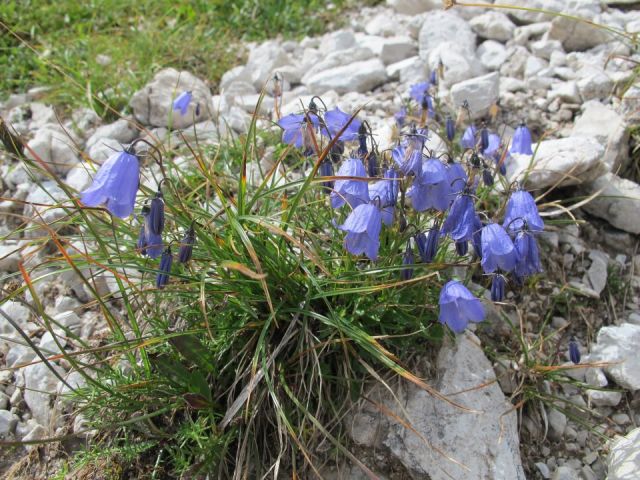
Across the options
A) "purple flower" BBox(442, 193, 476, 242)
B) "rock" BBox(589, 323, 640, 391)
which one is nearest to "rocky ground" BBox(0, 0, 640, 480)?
"rock" BBox(589, 323, 640, 391)

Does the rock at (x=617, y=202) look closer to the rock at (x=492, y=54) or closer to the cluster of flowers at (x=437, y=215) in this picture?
the cluster of flowers at (x=437, y=215)

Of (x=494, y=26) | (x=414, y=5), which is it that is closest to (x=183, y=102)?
(x=494, y=26)

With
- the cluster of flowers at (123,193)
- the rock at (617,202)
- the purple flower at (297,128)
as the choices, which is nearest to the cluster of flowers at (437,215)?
the purple flower at (297,128)

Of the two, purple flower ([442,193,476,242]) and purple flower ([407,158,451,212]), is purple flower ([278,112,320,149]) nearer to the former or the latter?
purple flower ([407,158,451,212])

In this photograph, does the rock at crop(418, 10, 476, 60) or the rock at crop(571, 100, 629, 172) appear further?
the rock at crop(418, 10, 476, 60)

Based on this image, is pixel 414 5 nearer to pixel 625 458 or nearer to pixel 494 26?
pixel 494 26

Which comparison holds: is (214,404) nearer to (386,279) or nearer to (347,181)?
(386,279)
